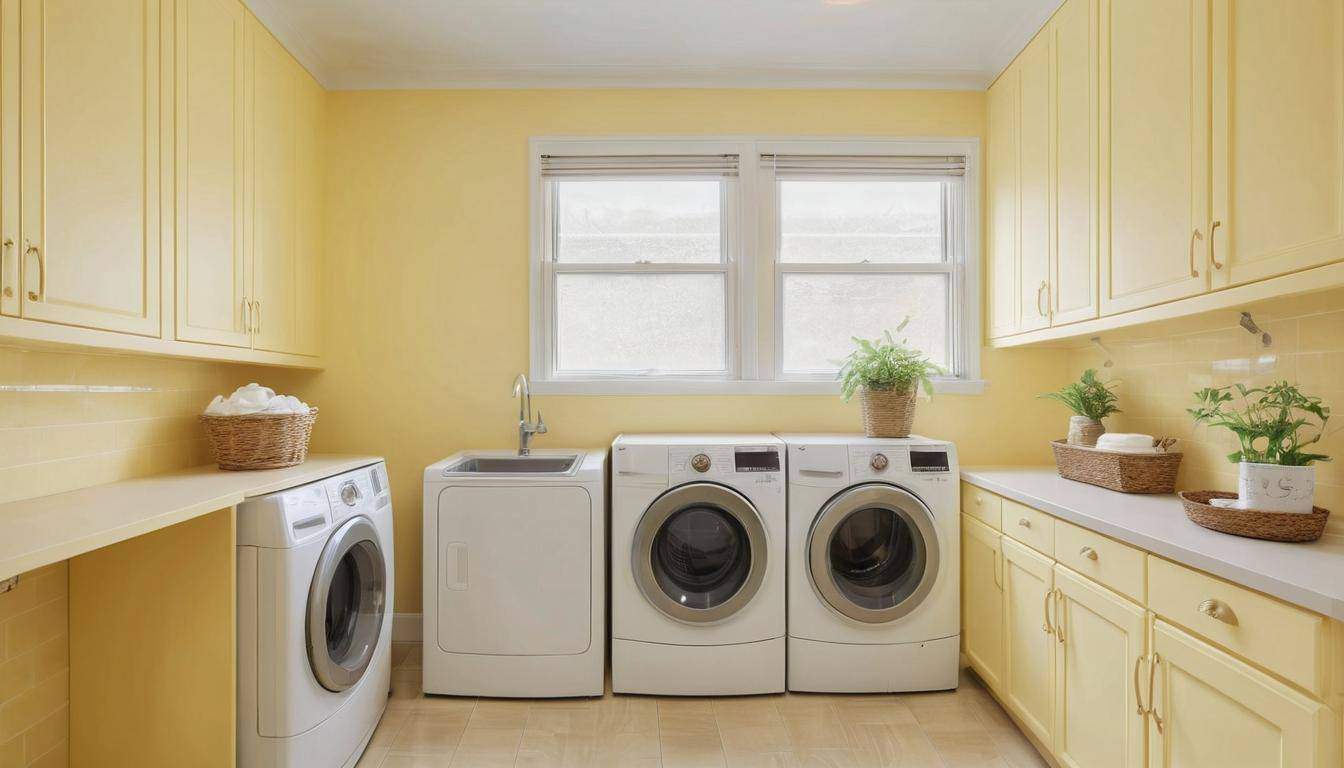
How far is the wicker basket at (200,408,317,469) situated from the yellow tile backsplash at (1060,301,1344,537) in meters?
3.01

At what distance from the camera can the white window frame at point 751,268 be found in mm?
2758

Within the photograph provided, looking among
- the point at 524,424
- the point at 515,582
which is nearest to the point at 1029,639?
the point at 515,582

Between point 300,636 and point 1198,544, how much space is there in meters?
2.29

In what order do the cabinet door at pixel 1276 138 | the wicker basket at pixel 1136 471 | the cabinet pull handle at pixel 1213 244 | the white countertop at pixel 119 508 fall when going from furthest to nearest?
1. the wicker basket at pixel 1136 471
2. the cabinet pull handle at pixel 1213 244
3. the cabinet door at pixel 1276 138
4. the white countertop at pixel 119 508

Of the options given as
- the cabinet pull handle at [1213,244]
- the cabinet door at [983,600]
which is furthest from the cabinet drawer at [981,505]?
the cabinet pull handle at [1213,244]

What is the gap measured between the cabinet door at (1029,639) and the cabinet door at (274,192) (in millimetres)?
2822

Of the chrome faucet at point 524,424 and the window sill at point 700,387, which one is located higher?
the window sill at point 700,387

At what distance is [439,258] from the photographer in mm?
2768

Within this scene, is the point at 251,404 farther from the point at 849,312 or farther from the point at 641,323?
the point at 849,312

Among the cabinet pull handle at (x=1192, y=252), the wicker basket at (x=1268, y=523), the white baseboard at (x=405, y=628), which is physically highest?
the cabinet pull handle at (x=1192, y=252)

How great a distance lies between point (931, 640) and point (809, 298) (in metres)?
1.54

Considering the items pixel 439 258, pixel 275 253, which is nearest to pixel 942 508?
pixel 439 258

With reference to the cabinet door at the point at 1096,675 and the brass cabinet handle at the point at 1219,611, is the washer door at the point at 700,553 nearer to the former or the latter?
the cabinet door at the point at 1096,675

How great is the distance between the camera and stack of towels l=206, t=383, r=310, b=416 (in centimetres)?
199
